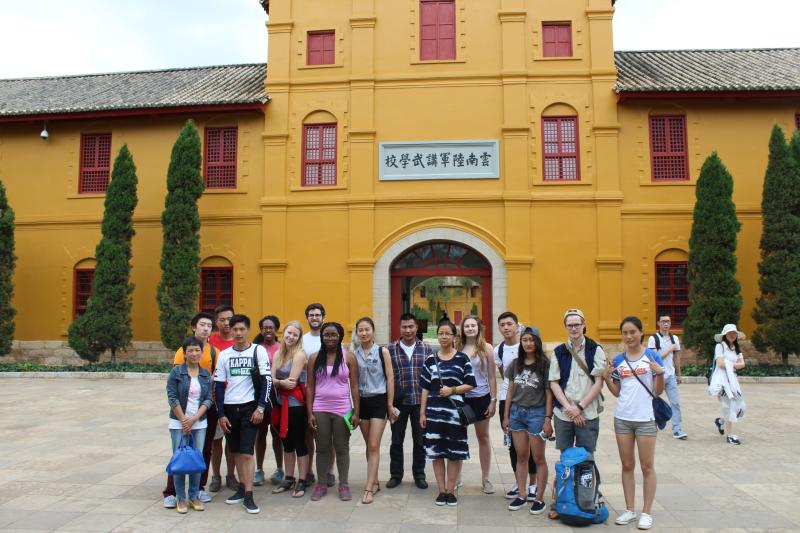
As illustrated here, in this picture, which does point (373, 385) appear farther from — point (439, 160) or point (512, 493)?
point (439, 160)

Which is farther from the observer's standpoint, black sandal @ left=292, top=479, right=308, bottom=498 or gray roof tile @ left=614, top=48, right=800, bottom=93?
gray roof tile @ left=614, top=48, right=800, bottom=93

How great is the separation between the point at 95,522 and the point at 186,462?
836 mm

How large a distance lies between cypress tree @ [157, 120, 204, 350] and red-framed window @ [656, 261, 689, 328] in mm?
12062

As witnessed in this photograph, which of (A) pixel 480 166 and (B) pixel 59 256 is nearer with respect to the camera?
(A) pixel 480 166

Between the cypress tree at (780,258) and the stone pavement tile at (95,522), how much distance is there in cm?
1452

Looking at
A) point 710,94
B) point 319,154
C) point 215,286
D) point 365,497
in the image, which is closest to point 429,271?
point 319,154

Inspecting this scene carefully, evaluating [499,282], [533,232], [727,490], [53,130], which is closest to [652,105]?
[533,232]

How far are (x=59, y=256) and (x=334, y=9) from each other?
10.5 m

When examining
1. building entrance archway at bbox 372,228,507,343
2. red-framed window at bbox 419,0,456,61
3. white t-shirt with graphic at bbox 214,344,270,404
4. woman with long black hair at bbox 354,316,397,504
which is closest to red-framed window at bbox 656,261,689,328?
building entrance archway at bbox 372,228,507,343

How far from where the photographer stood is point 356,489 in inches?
235

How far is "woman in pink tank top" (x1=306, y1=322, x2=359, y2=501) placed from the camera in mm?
5625

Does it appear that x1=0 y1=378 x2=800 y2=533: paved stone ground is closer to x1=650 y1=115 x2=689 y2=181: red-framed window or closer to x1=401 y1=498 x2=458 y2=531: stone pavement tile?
x1=401 y1=498 x2=458 y2=531: stone pavement tile

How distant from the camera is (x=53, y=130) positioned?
57.5 ft

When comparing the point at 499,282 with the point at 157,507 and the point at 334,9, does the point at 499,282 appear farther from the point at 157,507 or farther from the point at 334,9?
the point at 157,507
